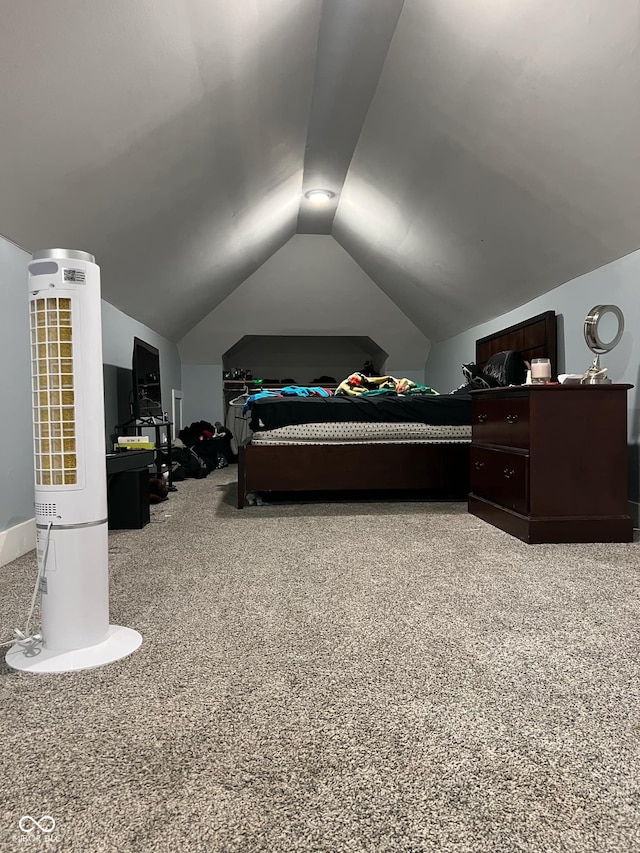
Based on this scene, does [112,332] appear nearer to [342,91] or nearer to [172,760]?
[342,91]

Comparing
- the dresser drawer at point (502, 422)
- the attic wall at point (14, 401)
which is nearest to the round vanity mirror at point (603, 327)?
the dresser drawer at point (502, 422)

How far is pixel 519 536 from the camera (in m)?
2.67

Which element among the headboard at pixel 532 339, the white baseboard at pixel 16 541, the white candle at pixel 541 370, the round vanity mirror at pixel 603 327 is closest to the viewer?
the white baseboard at pixel 16 541

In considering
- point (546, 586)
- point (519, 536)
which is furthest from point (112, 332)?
point (546, 586)

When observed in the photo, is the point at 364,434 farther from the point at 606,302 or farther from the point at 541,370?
the point at 606,302

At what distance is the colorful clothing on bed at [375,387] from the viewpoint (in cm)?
412

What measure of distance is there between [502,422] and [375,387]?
1608mm

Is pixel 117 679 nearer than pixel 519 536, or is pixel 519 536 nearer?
pixel 117 679

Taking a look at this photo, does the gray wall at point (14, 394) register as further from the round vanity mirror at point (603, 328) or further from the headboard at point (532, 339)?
the headboard at point (532, 339)

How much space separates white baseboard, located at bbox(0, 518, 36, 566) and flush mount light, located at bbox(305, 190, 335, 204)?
4.17m

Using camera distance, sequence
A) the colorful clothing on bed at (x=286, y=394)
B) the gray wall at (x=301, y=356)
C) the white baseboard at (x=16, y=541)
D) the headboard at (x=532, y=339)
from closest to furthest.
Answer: the white baseboard at (x=16, y=541) → the colorful clothing on bed at (x=286, y=394) → the headboard at (x=532, y=339) → the gray wall at (x=301, y=356)

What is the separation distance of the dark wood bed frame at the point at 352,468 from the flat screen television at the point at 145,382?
112cm

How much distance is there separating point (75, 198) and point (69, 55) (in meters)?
0.87

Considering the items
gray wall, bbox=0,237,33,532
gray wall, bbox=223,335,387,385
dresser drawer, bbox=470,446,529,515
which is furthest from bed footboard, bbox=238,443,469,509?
gray wall, bbox=223,335,387,385
